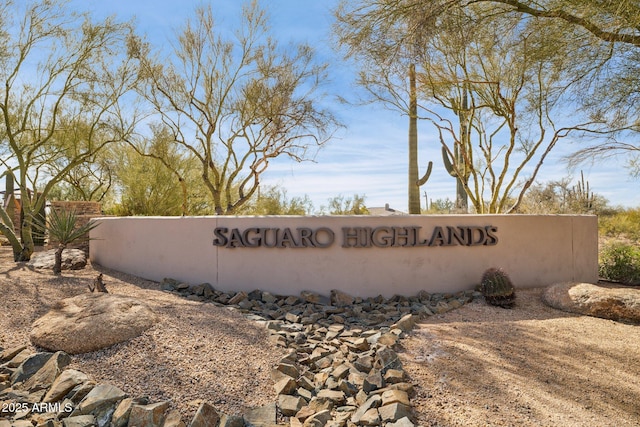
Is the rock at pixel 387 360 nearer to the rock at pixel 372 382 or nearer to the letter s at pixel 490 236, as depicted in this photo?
the rock at pixel 372 382

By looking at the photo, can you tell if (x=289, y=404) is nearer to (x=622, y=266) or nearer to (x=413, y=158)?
(x=413, y=158)

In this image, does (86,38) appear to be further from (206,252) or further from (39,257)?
(206,252)

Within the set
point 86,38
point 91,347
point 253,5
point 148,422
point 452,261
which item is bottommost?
point 148,422

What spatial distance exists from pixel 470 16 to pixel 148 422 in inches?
275

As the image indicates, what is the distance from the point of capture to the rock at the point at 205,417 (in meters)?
4.25

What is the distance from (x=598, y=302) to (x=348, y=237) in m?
4.93

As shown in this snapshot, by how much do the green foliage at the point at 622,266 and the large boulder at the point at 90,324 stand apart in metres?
11.8

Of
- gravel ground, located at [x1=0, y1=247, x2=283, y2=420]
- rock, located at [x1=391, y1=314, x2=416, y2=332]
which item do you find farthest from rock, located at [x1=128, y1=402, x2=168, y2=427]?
rock, located at [x1=391, y1=314, x2=416, y2=332]

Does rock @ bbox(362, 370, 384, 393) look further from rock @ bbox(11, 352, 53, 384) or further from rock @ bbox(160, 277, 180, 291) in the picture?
rock @ bbox(160, 277, 180, 291)

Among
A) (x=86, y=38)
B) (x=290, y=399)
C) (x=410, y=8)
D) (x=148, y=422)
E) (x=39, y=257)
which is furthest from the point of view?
(x=86, y=38)

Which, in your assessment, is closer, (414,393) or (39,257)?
(414,393)

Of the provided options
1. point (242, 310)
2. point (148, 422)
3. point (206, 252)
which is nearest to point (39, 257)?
point (206, 252)

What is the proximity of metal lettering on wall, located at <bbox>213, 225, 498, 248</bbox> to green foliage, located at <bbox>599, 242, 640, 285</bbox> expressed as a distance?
5.17m

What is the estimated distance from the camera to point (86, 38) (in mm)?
11922
